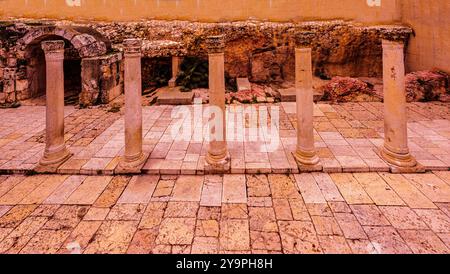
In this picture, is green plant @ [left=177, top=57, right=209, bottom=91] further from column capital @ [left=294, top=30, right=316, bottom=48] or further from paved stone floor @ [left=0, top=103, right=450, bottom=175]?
column capital @ [left=294, top=30, right=316, bottom=48]

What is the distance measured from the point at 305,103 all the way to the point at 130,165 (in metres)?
3.36

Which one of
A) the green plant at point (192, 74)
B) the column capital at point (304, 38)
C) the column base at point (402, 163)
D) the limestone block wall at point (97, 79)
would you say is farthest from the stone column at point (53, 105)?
the column base at point (402, 163)

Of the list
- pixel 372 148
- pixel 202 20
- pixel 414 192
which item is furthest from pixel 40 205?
pixel 202 20

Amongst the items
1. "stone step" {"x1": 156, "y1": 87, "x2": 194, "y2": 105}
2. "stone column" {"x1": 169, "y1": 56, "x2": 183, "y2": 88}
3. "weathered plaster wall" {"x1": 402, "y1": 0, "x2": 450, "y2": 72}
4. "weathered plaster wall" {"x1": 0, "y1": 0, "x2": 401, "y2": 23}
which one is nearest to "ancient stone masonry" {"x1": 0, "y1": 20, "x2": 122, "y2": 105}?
"weathered plaster wall" {"x1": 0, "y1": 0, "x2": 401, "y2": 23}

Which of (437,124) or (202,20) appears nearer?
(437,124)

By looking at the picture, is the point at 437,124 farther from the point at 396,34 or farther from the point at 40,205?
the point at 40,205

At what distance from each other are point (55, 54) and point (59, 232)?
337cm

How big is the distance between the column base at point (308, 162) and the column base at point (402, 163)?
127 centimetres

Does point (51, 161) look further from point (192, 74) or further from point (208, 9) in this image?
point (208, 9)

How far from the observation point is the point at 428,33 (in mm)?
9781

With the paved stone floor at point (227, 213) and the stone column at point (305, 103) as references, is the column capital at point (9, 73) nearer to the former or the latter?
the paved stone floor at point (227, 213)

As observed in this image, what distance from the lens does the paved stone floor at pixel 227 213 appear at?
3.24 m

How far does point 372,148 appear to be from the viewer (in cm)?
574
